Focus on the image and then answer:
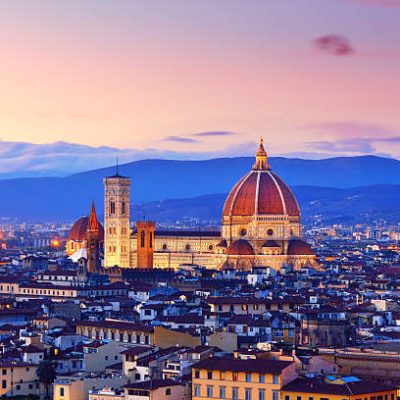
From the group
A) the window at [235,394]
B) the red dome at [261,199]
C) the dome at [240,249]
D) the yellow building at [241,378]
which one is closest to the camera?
the yellow building at [241,378]

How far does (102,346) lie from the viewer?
233 feet

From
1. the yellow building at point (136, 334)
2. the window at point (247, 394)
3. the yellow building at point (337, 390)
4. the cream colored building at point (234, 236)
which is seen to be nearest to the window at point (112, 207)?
the cream colored building at point (234, 236)

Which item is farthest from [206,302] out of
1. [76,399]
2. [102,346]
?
[76,399]

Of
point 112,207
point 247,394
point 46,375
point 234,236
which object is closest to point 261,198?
point 234,236

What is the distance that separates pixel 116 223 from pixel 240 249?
48.0 ft

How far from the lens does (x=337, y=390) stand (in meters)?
57.1

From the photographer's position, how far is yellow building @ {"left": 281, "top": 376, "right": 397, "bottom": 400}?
56.7 m

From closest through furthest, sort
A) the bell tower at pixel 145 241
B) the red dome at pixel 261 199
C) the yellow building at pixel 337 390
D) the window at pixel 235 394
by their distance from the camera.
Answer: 1. the yellow building at pixel 337 390
2. the window at pixel 235 394
3. the red dome at pixel 261 199
4. the bell tower at pixel 145 241

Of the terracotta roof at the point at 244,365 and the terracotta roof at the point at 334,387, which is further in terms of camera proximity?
the terracotta roof at the point at 244,365

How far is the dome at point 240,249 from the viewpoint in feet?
497

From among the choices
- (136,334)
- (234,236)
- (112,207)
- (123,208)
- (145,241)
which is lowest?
(136,334)

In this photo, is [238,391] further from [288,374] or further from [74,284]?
[74,284]

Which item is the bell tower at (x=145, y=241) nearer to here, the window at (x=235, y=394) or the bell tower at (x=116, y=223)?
the bell tower at (x=116, y=223)

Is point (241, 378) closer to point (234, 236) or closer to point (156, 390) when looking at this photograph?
point (156, 390)
